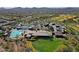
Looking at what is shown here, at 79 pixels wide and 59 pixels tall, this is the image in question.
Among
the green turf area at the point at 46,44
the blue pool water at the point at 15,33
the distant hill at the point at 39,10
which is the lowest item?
the green turf area at the point at 46,44

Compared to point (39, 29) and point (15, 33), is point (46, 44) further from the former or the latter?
point (15, 33)

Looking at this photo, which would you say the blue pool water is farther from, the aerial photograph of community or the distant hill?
the distant hill

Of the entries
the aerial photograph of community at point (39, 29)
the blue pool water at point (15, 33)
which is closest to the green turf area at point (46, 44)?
the aerial photograph of community at point (39, 29)

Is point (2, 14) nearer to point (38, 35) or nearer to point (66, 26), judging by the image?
point (38, 35)

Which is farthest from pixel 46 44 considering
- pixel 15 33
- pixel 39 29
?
pixel 15 33

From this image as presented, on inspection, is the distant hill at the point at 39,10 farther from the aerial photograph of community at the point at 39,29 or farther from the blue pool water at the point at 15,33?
the blue pool water at the point at 15,33

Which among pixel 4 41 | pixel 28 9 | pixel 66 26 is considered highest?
pixel 28 9
